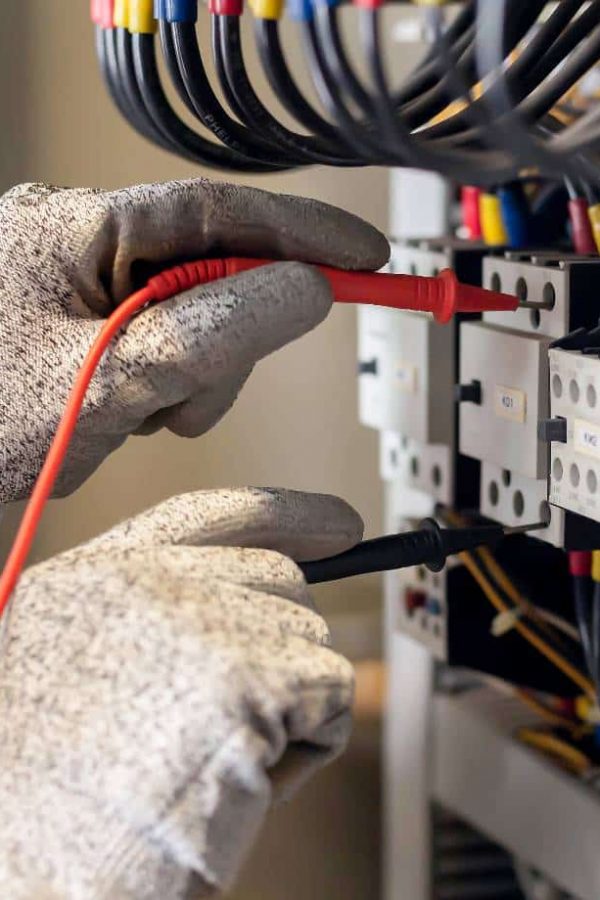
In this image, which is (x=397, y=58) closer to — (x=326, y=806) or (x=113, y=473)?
(x=113, y=473)

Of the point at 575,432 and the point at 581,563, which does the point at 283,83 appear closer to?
the point at 575,432

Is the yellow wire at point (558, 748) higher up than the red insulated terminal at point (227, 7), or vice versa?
the red insulated terminal at point (227, 7)

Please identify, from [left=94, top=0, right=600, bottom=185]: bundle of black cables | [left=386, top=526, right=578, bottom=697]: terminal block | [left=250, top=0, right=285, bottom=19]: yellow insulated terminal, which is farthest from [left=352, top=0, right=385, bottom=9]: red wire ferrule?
[left=386, top=526, right=578, bottom=697]: terminal block

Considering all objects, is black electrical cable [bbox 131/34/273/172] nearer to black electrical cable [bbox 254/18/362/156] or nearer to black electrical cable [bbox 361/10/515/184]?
black electrical cable [bbox 254/18/362/156]

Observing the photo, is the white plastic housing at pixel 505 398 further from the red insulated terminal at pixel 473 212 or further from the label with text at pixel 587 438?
the red insulated terminal at pixel 473 212

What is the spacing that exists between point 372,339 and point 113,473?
1.93 feet

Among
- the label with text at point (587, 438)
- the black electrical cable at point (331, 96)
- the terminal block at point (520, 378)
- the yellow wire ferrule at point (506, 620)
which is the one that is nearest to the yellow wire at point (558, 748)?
the yellow wire ferrule at point (506, 620)

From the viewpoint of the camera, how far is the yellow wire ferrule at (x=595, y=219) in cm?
77

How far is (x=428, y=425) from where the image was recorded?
0.84 metres

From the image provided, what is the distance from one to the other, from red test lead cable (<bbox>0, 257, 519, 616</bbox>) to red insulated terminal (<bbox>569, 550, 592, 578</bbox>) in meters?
0.23

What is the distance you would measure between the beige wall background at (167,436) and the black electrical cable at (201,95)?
0.75m

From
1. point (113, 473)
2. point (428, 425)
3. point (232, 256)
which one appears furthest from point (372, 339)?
point (113, 473)

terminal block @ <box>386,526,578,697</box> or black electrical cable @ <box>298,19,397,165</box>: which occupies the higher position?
black electrical cable @ <box>298,19,397,165</box>

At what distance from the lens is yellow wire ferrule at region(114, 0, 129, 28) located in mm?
661
